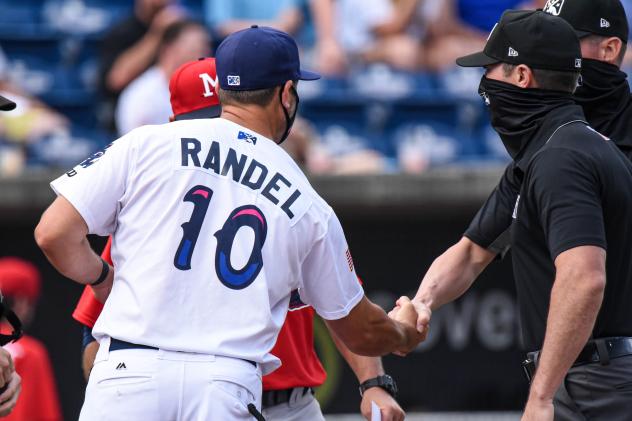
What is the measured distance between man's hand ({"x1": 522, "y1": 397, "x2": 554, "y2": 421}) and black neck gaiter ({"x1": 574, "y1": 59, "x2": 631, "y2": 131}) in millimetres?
1167

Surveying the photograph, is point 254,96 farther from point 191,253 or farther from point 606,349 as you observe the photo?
point 606,349

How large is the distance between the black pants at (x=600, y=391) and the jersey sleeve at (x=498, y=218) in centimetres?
67

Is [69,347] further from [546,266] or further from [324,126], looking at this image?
[546,266]

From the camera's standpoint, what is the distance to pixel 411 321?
3.97m

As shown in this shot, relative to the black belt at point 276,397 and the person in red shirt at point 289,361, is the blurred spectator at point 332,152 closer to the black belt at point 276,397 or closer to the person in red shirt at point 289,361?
the person in red shirt at point 289,361

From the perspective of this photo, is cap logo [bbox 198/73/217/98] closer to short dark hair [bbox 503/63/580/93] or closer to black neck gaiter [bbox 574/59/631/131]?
short dark hair [bbox 503/63/580/93]

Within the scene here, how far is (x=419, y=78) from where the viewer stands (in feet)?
30.2

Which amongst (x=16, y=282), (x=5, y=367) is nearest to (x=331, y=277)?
(x=5, y=367)

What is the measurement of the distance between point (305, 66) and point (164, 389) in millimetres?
6159

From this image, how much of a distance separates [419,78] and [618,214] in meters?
5.75

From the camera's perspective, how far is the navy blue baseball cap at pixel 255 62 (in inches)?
138

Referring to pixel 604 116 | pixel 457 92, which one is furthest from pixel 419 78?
pixel 604 116

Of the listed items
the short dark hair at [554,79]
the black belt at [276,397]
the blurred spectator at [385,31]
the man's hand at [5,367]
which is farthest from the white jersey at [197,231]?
the blurred spectator at [385,31]

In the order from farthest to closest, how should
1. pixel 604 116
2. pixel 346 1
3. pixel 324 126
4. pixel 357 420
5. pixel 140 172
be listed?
1. pixel 346 1
2. pixel 324 126
3. pixel 357 420
4. pixel 604 116
5. pixel 140 172
